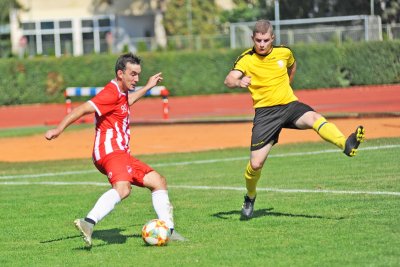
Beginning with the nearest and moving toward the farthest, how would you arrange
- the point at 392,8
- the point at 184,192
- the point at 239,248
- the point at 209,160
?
the point at 239,248, the point at 184,192, the point at 209,160, the point at 392,8

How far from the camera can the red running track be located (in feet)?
106

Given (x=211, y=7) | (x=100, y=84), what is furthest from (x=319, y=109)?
(x=211, y=7)

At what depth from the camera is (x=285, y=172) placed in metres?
16.2

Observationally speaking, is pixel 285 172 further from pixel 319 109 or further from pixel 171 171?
pixel 319 109

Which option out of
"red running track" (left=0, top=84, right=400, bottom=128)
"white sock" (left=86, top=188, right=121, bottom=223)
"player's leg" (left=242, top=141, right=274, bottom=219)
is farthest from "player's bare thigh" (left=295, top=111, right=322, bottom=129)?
"red running track" (left=0, top=84, right=400, bottom=128)

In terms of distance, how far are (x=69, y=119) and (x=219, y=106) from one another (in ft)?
88.3

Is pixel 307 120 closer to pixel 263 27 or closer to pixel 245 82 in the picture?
pixel 245 82

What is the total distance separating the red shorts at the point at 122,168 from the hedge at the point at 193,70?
2909 cm

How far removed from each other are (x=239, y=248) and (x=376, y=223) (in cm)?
168

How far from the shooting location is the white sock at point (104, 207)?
386 inches

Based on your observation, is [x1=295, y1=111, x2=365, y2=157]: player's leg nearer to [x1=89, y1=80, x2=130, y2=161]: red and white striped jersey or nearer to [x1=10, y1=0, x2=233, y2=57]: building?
[x1=89, y1=80, x2=130, y2=161]: red and white striped jersey

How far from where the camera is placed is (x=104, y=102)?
1009 centimetres

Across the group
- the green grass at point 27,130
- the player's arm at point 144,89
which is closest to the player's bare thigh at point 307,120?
the player's arm at point 144,89

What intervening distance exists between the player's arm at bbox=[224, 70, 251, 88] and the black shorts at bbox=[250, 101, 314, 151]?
514mm
